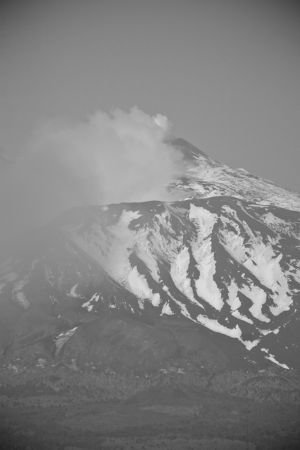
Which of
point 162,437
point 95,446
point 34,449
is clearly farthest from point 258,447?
point 34,449

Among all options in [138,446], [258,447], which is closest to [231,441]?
[258,447]

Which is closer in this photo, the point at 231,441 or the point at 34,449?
the point at 34,449

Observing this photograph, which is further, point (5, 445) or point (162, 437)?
point (162, 437)

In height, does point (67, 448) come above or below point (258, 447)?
below

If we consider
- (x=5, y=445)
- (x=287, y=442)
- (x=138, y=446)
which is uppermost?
(x=287, y=442)

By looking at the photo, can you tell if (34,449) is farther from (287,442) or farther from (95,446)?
(287,442)

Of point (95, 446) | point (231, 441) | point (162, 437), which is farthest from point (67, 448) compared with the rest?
point (231, 441)

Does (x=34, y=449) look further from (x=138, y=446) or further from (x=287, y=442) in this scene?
(x=287, y=442)

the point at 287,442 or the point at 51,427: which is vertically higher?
the point at 287,442
